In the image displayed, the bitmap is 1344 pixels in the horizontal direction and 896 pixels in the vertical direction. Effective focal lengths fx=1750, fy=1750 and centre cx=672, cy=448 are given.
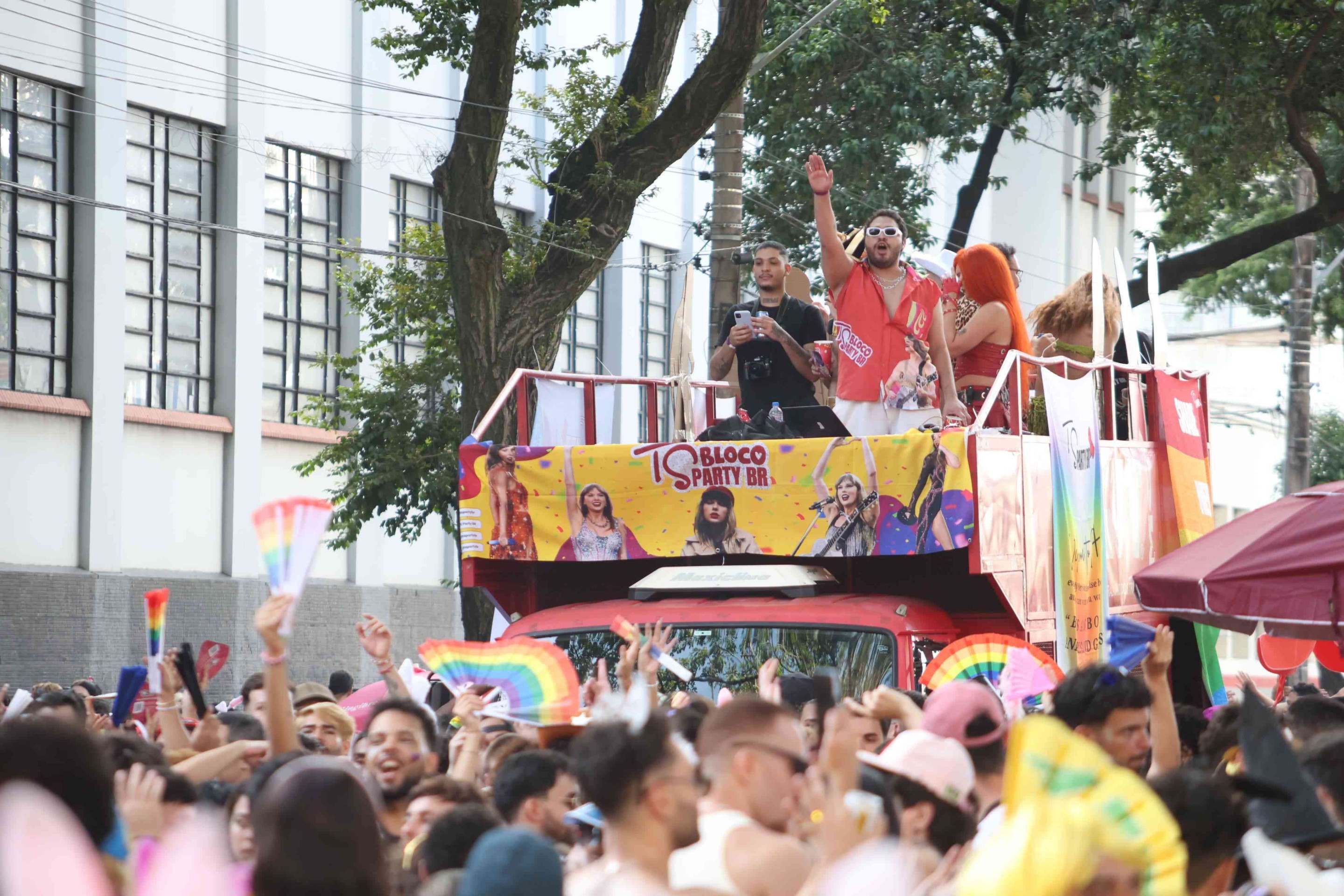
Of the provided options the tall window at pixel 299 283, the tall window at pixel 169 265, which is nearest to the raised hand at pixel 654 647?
the tall window at pixel 169 265

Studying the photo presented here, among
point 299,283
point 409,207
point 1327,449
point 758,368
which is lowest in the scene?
point 758,368

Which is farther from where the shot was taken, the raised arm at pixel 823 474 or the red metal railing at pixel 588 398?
the red metal railing at pixel 588 398

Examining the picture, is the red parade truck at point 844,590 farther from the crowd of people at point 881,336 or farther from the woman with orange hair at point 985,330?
the woman with orange hair at point 985,330

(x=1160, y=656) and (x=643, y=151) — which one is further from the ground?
(x=643, y=151)

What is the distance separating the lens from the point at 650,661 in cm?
708

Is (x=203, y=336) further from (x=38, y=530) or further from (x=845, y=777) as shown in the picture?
(x=845, y=777)

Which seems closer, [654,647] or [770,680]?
[770,680]

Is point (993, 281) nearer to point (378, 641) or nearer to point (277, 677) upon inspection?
point (378, 641)

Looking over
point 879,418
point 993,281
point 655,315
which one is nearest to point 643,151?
point 993,281

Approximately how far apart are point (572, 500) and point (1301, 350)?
18.1 metres

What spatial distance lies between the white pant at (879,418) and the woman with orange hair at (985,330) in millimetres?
852

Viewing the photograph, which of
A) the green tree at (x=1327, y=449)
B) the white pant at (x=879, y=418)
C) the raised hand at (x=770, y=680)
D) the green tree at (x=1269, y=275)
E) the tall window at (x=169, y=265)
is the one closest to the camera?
the raised hand at (x=770, y=680)

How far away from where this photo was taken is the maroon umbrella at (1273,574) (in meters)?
7.51

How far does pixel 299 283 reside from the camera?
2114 centimetres
